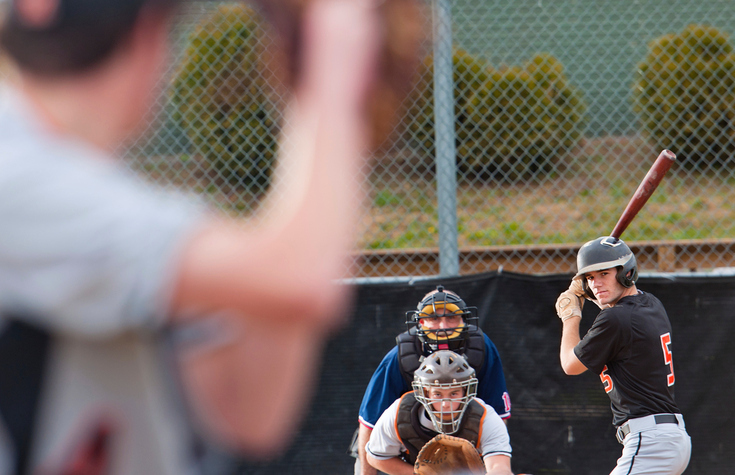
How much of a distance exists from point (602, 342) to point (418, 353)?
1.10 metres

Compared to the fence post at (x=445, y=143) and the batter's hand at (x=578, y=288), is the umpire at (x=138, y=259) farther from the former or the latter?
the batter's hand at (x=578, y=288)

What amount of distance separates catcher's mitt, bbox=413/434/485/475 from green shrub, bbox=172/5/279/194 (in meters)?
2.28

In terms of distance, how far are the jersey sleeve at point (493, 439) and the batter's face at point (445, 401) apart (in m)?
0.24

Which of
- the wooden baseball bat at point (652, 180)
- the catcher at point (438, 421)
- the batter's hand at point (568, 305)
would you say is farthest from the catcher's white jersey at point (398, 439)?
the wooden baseball bat at point (652, 180)

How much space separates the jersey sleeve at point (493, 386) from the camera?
408 centimetres

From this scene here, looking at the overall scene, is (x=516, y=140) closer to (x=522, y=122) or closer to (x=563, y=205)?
(x=522, y=122)

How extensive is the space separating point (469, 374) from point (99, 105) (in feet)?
10.3


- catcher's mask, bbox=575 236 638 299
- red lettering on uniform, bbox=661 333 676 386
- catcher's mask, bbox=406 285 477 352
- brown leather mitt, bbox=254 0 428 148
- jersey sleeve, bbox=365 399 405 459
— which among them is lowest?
jersey sleeve, bbox=365 399 405 459

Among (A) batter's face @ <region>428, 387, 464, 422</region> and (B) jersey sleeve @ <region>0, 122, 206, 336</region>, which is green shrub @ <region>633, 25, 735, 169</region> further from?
(B) jersey sleeve @ <region>0, 122, 206, 336</region>

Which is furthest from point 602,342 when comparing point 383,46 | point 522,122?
point 383,46

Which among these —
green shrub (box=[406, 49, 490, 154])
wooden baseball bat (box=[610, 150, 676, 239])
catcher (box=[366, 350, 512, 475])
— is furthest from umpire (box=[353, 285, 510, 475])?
green shrub (box=[406, 49, 490, 154])

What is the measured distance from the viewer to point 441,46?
3879 millimetres

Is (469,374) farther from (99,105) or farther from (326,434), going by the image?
(99,105)

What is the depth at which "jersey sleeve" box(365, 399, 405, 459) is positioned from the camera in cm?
368
